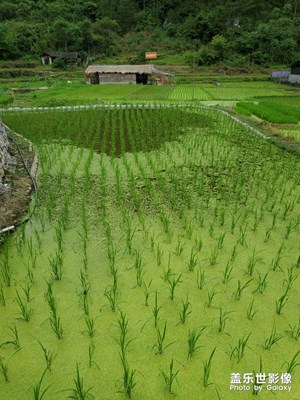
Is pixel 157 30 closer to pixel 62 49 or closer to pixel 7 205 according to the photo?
pixel 62 49

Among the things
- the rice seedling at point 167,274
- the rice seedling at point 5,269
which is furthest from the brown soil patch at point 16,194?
the rice seedling at point 167,274

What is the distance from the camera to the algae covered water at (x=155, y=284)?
87.9 inches

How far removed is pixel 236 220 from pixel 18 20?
56.0m

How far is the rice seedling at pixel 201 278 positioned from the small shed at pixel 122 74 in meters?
26.5

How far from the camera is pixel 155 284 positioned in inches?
124

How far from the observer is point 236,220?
4262 millimetres

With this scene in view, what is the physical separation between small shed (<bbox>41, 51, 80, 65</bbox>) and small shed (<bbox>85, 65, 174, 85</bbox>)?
32.4 feet

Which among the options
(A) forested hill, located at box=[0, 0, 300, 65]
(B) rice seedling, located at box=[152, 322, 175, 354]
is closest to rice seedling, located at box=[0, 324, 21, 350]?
(B) rice seedling, located at box=[152, 322, 175, 354]

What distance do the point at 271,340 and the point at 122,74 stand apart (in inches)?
1118

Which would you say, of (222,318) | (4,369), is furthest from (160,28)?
(4,369)

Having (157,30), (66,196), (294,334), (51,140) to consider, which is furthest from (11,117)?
(157,30)

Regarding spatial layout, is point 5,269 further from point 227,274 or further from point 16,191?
point 227,274

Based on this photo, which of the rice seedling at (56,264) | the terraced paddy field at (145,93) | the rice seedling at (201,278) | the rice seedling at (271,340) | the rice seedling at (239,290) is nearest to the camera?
the rice seedling at (271,340)

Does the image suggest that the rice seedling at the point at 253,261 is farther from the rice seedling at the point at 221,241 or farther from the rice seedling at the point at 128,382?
the rice seedling at the point at 128,382
